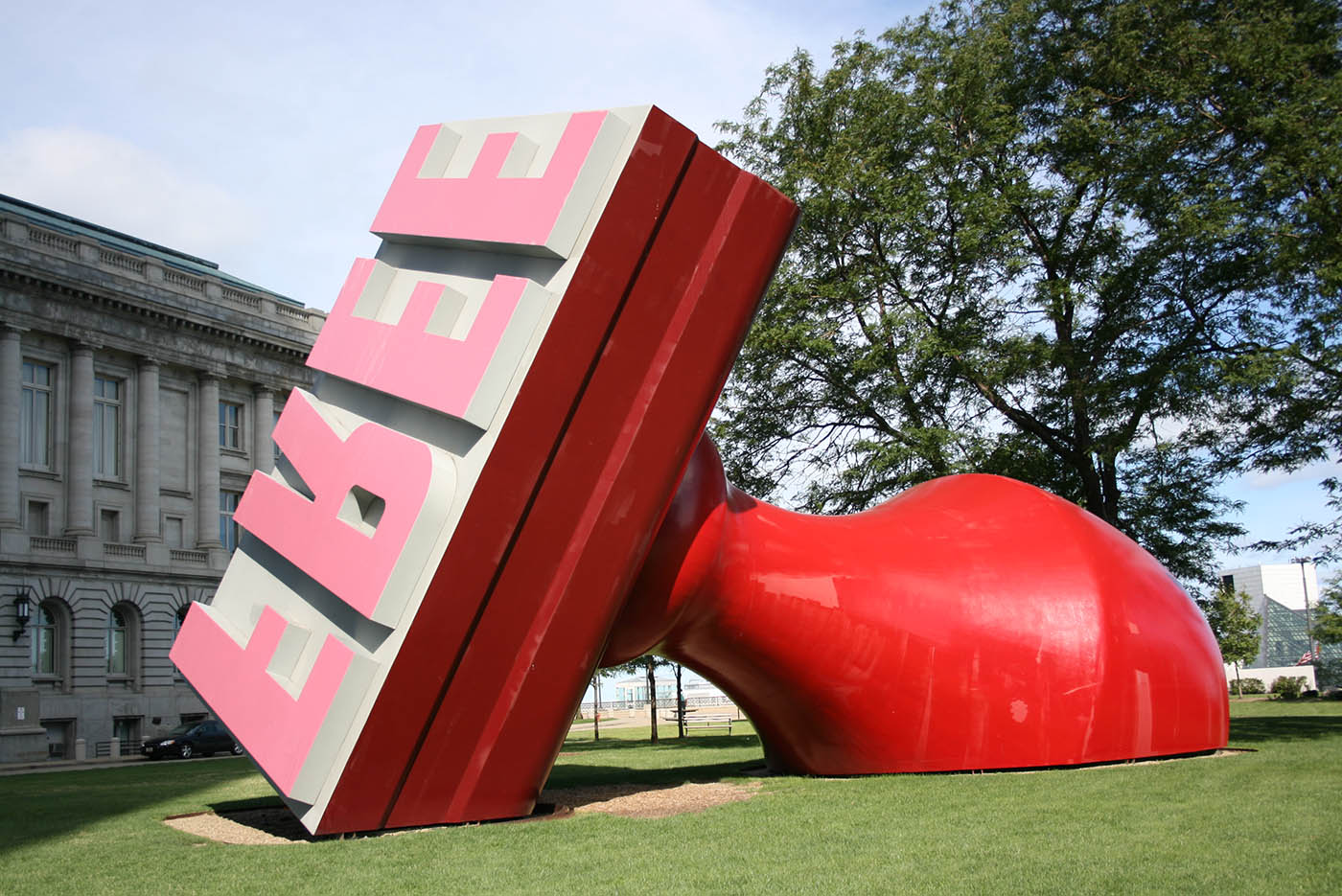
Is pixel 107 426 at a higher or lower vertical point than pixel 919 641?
lower

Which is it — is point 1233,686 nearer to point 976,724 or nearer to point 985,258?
point 985,258

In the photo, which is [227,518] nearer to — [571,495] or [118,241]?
[118,241]

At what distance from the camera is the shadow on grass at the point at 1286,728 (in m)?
15.9

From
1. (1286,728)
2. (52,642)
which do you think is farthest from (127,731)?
(1286,728)

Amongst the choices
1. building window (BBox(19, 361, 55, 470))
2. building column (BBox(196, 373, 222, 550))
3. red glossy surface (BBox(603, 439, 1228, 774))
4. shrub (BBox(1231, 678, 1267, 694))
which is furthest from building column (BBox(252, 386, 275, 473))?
shrub (BBox(1231, 678, 1267, 694))

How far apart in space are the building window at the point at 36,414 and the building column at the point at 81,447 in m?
0.73

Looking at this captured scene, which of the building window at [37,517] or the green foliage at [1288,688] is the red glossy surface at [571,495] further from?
the green foliage at [1288,688]

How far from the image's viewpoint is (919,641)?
36.9 ft

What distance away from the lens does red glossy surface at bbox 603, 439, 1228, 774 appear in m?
10.8

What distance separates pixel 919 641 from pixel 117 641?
4005 centimetres

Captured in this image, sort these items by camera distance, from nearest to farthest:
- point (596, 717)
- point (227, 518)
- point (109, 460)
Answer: point (596, 717)
point (109, 460)
point (227, 518)

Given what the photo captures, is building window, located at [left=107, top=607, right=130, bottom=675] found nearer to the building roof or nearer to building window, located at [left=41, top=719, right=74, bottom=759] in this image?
building window, located at [left=41, top=719, right=74, bottom=759]


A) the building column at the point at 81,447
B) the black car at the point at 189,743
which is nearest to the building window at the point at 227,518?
the building column at the point at 81,447

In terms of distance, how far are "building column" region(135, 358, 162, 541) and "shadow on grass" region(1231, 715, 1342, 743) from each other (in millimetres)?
38585
